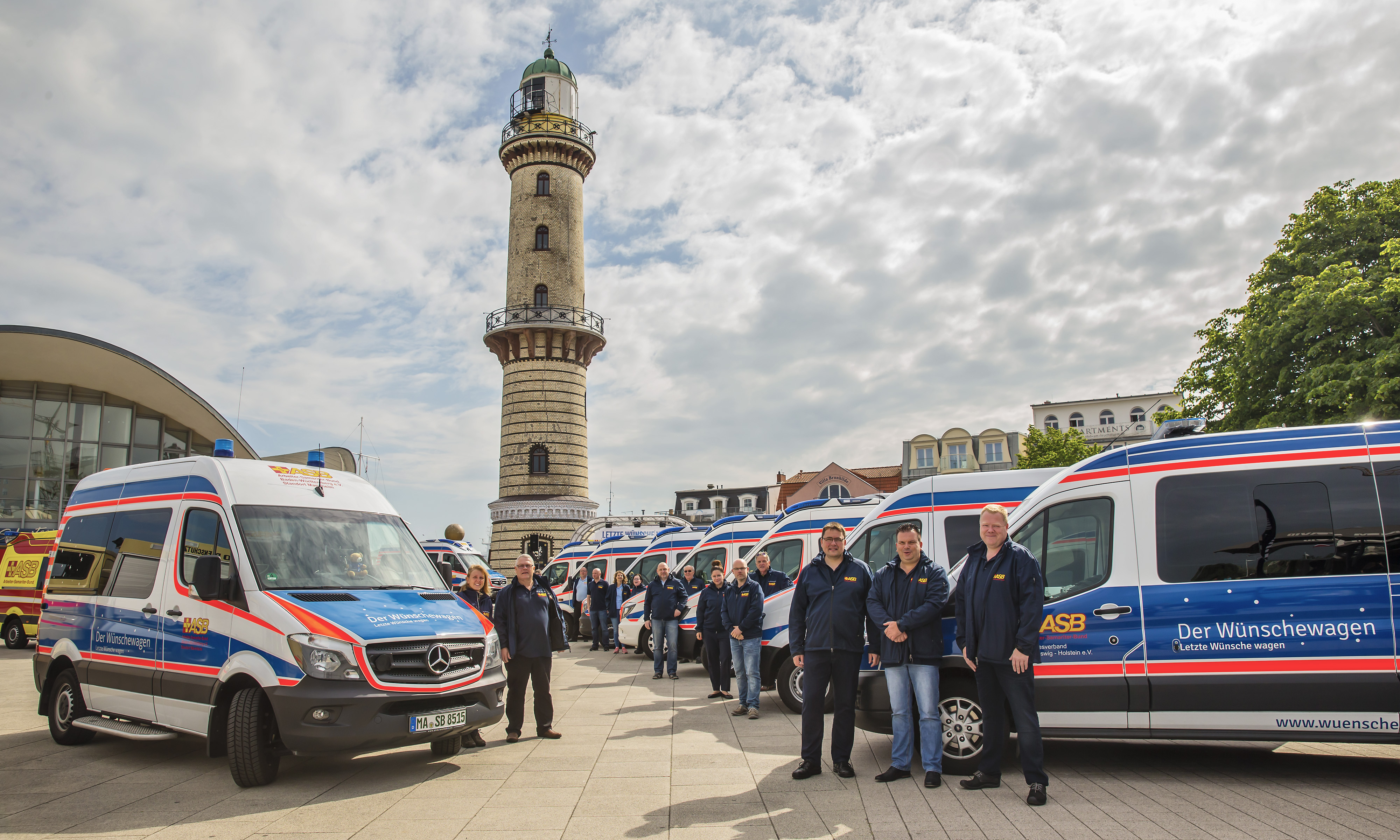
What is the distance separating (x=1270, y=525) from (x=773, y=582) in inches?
236

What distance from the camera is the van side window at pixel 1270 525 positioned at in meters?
6.05

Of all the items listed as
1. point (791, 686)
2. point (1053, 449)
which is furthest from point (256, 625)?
point (1053, 449)

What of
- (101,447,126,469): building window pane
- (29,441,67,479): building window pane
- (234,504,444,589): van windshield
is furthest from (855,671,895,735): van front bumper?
(101,447,126,469): building window pane

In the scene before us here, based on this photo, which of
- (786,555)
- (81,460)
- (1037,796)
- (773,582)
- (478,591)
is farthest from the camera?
(81,460)

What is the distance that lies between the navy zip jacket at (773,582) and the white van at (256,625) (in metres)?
4.50

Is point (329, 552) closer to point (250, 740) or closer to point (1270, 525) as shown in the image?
point (250, 740)

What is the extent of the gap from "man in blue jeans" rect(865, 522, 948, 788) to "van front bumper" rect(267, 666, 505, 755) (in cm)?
352

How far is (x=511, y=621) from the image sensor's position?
8.38 metres

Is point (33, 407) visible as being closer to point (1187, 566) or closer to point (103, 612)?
point (103, 612)

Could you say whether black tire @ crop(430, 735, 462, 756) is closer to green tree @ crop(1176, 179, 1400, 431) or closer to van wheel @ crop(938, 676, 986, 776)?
van wheel @ crop(938, 676, 986, 776)

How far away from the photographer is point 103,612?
26.4 ft

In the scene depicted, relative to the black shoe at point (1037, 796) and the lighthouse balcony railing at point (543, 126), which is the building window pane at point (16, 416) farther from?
the black shoe at point (1037, 796)

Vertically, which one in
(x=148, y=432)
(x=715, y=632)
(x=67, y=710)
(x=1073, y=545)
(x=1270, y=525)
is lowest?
(x=67, y=710)

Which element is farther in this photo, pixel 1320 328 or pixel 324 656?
pixel 1320 328
